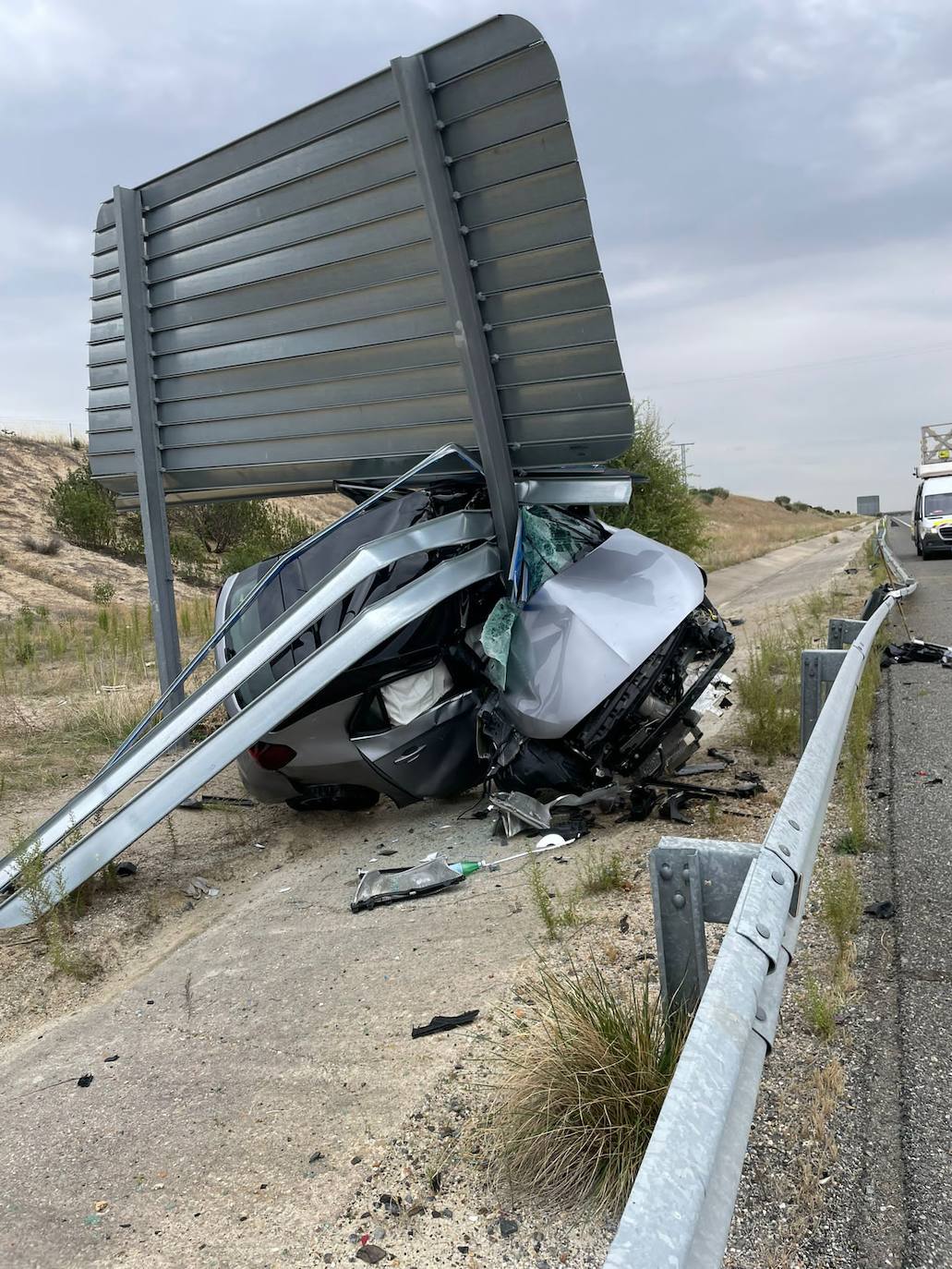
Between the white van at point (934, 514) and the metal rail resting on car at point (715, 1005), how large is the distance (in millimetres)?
23953

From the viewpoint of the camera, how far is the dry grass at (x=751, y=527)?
1495 inches

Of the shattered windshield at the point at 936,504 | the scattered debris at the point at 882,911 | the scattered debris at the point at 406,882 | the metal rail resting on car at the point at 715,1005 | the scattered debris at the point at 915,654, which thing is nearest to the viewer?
the metal rail resting on car at the point at 715,1005

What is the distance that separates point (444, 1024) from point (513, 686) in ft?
8.45

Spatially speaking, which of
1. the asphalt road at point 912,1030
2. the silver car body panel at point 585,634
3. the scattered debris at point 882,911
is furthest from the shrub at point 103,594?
the scattered debris at point 882,911

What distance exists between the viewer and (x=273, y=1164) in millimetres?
2850

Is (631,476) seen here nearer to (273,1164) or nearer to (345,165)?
(345,165)

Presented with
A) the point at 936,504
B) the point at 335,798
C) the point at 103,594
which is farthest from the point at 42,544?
the point at 936,504

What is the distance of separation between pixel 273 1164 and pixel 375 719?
3225 mm

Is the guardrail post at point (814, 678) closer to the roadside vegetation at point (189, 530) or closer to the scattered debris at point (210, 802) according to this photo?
the scattered debris at point (210, 802)

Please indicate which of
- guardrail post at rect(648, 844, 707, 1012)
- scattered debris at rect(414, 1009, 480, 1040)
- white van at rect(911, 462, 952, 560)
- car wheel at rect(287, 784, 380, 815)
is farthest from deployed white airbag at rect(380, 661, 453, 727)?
Answer: white van at rect(911, 462, 952, 560)

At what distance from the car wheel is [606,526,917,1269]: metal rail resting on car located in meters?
3.69

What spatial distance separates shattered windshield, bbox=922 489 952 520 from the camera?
25.7 metres

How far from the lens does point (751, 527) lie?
9369 centimetres

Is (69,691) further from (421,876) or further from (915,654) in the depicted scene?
(915,654)
